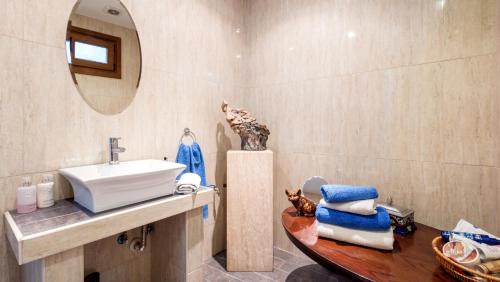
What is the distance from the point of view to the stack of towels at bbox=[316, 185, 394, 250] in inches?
44.2

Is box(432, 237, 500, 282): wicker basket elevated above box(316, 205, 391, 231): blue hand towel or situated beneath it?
situated beneath

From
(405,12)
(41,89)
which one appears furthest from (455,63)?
(41,89)

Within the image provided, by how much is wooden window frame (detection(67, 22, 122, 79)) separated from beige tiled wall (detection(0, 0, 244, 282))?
50 millimetres

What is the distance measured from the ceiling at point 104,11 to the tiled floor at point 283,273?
204 cm

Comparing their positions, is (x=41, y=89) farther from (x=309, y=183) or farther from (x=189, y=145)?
(x=309, y=183)

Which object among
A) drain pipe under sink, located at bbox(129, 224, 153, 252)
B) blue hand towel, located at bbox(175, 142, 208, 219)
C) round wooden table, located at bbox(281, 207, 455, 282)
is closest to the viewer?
round wooden table, located at bbox(281, 207, 455, 282)

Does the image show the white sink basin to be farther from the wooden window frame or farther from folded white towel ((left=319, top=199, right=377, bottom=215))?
folded white towel ((left=319, top=199, right=377, bottom=215))

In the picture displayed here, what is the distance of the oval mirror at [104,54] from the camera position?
4.73 feet

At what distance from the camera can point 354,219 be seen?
1.16 m

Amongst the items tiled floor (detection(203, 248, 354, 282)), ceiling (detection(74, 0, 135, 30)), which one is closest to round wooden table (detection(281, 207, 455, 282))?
tiled floor (detection(203, 248, 354, 282))

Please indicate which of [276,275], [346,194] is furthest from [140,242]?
[346,194]

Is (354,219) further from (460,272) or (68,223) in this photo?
(68,223)

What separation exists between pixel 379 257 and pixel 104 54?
1.95 metres

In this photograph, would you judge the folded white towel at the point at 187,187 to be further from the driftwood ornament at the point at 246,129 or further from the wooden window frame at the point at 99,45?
the wooden window frame at the point at 99,45
